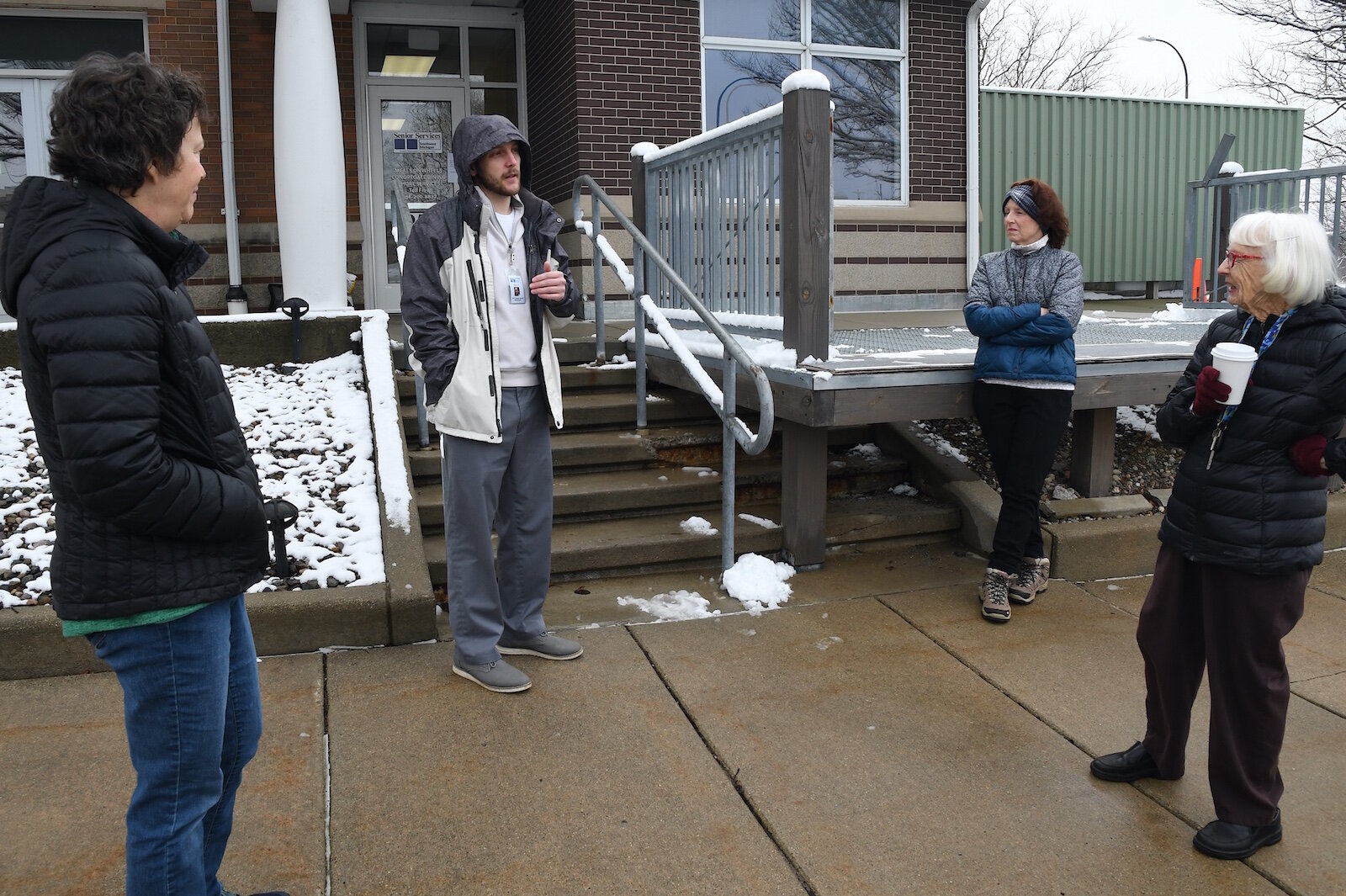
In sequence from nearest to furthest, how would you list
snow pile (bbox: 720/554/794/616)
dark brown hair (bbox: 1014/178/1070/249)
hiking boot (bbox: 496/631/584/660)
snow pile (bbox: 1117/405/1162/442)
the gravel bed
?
1. hiking boot (bbox: 496/631/584/660)
2. dark brown hair (bbox: 1014/178/1070/249)
3. snow pile (bbox: 720/554/794/616)
4. the gravel bed
5. snow pile (bbox: 1117/405/1162/442)

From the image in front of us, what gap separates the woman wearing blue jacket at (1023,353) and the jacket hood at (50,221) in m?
3.46

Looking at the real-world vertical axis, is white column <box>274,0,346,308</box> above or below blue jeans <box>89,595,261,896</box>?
above

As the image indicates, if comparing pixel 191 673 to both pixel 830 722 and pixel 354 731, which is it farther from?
pixel 830 722

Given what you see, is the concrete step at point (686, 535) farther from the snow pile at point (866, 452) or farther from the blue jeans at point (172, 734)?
the blue jeans at point (172, 734)

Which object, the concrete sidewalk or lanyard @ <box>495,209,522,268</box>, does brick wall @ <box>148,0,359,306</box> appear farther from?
the concrete sidewalk

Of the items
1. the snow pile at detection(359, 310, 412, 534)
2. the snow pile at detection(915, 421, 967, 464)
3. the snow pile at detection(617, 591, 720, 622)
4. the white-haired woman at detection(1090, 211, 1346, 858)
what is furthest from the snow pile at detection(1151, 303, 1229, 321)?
the white-haired woman at detection(1090, 211, 1346, 858)

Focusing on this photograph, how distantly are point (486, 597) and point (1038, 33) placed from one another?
133ft

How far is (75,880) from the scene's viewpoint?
8.91ft

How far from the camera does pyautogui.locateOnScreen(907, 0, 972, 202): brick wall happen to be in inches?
404

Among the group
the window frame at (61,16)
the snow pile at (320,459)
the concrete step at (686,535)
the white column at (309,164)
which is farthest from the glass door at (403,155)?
the concrete step at (686,535)

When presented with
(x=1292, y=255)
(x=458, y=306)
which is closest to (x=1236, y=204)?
(x=1292, y=255)

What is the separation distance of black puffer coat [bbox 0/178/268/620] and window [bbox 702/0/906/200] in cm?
811

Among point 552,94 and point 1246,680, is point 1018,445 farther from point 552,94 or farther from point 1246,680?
point 552,94

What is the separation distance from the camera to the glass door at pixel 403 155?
396 inches
